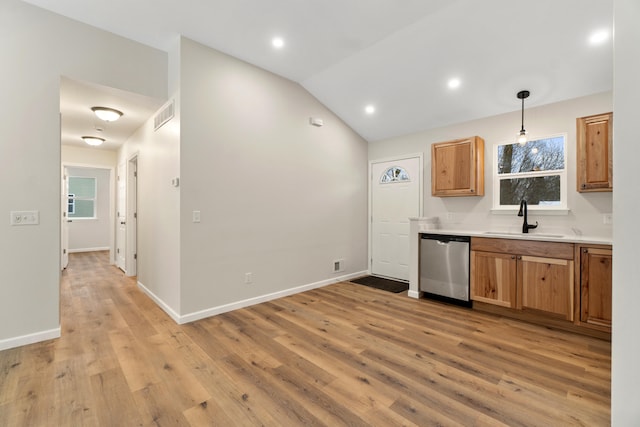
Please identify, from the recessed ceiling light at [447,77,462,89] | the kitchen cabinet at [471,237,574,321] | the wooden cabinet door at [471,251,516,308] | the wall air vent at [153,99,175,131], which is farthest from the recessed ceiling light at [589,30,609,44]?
the wall air vent at [153,99,175,131]

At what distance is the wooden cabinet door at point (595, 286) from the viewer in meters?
2.72

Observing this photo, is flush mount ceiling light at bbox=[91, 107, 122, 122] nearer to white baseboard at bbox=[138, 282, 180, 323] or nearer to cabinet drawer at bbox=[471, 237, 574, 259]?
white baseboard at bbox=[138, 282, 180, 323]

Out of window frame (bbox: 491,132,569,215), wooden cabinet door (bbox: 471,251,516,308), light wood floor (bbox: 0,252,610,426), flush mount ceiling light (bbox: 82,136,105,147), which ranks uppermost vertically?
flush mount ceiling light (bbox: 82,136,105,147)

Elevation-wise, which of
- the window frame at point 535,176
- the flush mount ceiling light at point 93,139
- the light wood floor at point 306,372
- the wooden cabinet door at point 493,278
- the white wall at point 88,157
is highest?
the flush mount ceiling light at point 93,139

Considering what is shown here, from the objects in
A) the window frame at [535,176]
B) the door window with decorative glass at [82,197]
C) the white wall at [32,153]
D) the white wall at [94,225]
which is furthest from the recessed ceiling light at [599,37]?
the door window with decorative glass at [82,197]

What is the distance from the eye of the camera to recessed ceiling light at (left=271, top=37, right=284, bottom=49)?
325 cm

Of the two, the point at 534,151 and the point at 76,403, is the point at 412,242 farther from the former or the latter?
the point at 76,403

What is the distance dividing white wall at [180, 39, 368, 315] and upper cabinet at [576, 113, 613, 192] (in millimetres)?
3117

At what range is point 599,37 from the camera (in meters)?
2.71

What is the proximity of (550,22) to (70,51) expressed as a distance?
4.71m

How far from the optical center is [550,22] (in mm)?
2688

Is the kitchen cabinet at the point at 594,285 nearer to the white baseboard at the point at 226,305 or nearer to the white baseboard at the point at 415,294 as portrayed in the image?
the white baseboard at the point at 415,294

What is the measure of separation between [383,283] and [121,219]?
534cm

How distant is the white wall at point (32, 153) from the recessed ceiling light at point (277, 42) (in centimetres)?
190
